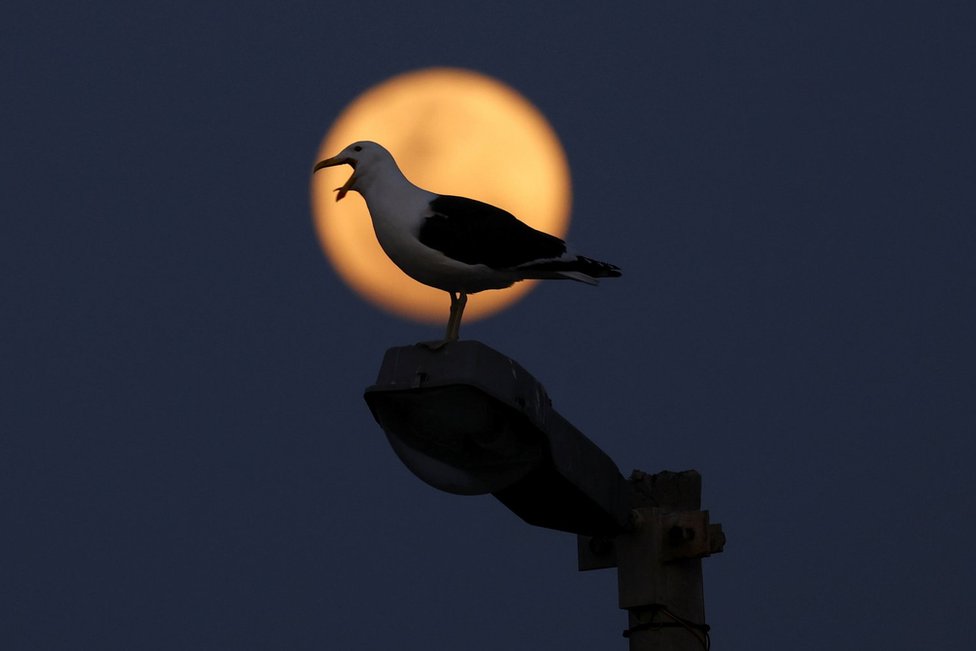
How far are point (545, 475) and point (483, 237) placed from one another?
209cm

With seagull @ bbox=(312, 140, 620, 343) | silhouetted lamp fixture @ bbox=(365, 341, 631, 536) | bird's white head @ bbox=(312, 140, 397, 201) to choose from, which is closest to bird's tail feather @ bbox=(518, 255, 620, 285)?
seagull @ bbox=(312, 140, 620, 343)

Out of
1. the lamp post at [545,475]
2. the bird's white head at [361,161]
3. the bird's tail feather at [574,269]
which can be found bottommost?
the lamp post at [545,475]

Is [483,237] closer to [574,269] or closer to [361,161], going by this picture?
[574,269]

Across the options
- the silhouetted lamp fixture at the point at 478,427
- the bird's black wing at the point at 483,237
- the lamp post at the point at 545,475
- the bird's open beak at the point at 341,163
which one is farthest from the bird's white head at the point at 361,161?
the silhouetted lamp fixture at the point at 478,427

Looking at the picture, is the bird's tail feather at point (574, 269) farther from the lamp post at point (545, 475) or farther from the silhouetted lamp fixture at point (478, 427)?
the silhouetted lamp fixture at point (478, 427)

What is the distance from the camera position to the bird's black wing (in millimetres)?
6496

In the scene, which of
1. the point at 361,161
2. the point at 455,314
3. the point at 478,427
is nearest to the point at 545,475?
the point at 478,427

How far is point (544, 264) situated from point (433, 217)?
637 mm

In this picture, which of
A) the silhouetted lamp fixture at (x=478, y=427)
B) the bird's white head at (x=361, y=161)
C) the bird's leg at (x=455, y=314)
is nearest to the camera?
the silhouetted lamp fixture at (x=478, y=427)

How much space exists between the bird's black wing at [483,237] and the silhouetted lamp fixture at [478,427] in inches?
68.0

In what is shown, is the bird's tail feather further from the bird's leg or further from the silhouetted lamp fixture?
the silhouetted lamp fixture

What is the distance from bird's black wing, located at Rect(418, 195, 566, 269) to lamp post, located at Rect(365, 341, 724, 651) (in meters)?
1.44

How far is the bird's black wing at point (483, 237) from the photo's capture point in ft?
21.3

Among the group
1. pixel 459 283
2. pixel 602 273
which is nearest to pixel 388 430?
pixel 459 283
